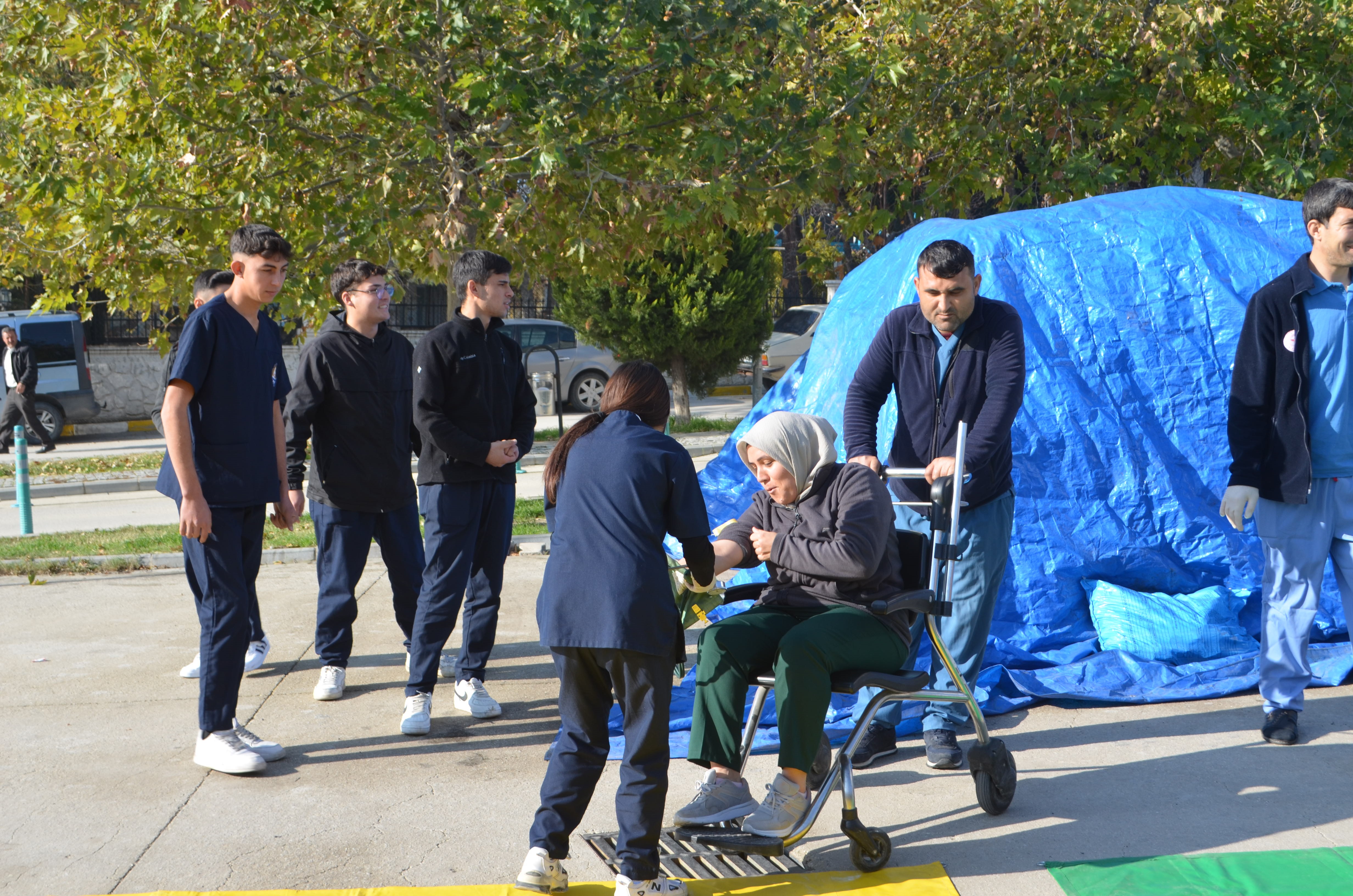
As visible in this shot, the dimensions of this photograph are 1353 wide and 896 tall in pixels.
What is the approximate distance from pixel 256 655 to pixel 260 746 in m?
1.41

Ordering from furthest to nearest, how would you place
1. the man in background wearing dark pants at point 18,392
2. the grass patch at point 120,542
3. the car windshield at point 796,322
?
the car windshield at point 796,322
the man in background wearing dark pants at point 18,392
the grass patch at point 120,542

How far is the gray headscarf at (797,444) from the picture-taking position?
3.87 m

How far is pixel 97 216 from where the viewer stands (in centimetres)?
850

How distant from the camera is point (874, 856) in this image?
353cm

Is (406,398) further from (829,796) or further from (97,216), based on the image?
(97,216)

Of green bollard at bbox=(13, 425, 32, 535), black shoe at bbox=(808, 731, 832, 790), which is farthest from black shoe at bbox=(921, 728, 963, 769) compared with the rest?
green bollard at bbox=(13, 425, 32, 535)

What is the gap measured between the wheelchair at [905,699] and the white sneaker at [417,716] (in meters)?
1.36

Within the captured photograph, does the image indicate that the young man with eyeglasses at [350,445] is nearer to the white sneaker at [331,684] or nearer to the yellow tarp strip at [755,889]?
the white sneaker at [331,684]

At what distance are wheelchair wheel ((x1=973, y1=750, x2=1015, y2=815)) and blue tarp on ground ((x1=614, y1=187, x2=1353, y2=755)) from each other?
58.0 inches

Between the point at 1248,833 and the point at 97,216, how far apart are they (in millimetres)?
7980

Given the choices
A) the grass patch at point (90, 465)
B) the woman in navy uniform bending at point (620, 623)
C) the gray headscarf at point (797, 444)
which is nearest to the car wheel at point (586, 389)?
the grass patch at point (90, 465)

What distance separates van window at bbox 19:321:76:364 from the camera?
57.9 ft

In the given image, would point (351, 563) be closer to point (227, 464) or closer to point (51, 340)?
point (227, 464)

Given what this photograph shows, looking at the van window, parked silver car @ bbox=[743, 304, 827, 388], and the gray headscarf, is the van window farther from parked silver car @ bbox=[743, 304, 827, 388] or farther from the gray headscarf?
the gray headscarf
